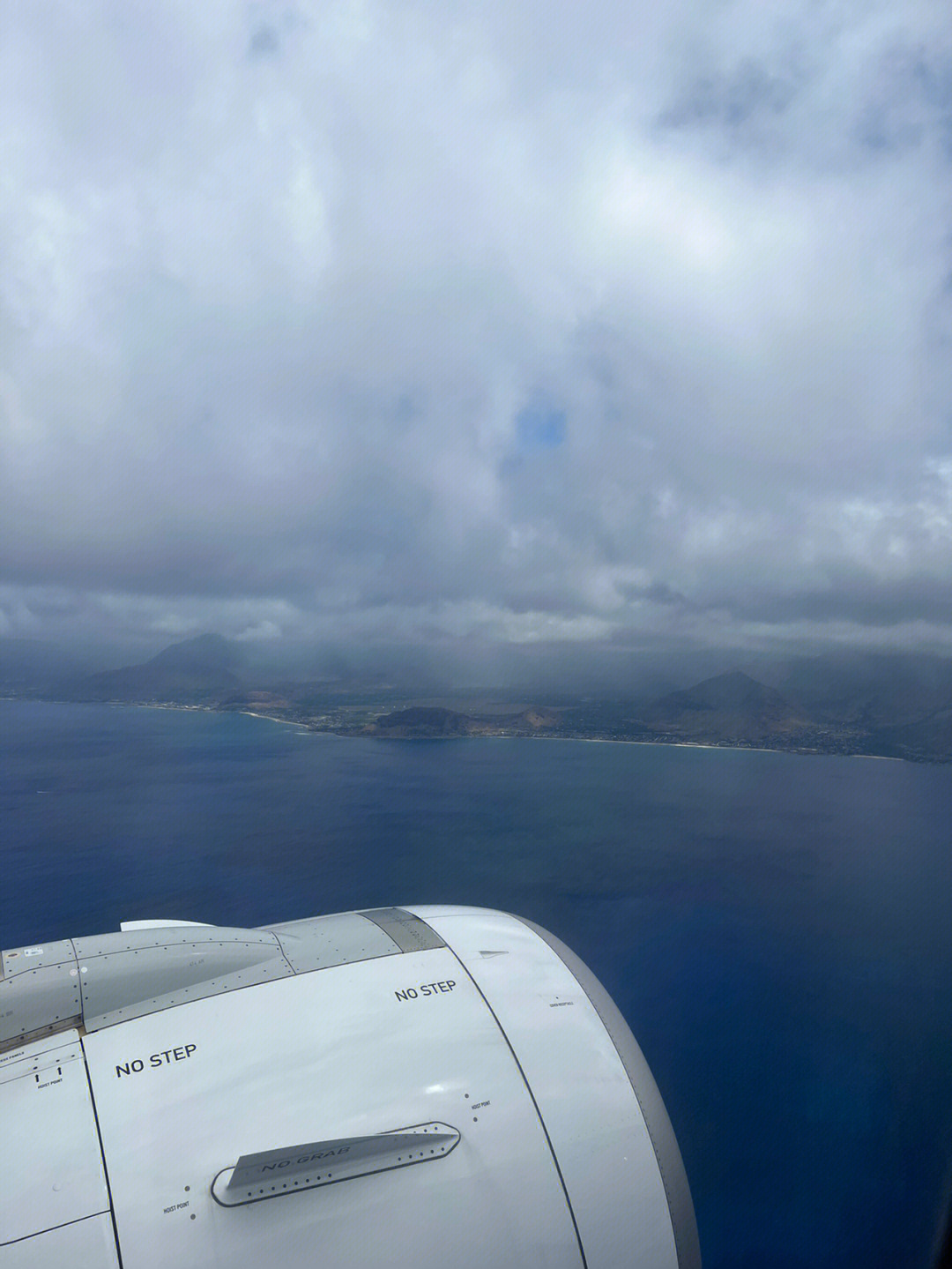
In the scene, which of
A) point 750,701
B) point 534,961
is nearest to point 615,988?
point 534,961

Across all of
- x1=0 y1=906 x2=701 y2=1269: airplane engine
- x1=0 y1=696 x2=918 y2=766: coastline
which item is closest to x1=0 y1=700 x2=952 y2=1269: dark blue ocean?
x1=0 y1=696 x2=918 y2=766: coastline

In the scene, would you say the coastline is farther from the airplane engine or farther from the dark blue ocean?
the airplane engine

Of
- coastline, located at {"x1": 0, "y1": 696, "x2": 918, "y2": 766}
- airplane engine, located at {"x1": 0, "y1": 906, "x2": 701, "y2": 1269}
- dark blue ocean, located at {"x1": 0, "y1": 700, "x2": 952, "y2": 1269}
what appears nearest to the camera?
airplane engine, located at {"x1": 0, "y1": 906, "x2": 701, "y2": 1269}

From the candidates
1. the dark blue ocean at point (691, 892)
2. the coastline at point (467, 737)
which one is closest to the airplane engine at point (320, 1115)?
the dark blue ocean at point (691, 892)

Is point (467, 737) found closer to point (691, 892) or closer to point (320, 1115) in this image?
point (691, 892)

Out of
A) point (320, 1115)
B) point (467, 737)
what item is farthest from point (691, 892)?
point (467, 737)
